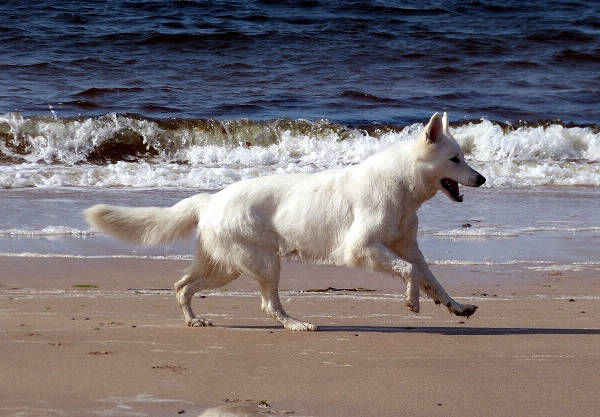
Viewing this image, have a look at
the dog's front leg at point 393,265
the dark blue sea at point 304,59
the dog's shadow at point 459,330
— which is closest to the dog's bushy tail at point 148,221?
the dog's shadow at point 459,330

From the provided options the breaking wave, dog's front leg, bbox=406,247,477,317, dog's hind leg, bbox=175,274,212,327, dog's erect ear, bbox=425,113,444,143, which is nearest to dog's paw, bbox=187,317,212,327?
dog's hind leg, bbox=175,274,212,327

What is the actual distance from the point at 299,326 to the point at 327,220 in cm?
71

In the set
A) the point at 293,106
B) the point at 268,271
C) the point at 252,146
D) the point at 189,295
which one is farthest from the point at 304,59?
the point at 268,271

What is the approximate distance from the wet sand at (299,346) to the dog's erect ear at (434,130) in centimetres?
123

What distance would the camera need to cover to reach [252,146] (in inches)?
722

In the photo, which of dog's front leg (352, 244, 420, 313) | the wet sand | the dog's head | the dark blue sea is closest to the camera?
the wet sand

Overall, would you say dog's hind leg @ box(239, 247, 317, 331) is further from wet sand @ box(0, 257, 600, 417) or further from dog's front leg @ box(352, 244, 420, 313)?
dog's front leg @ box(352, 244, 420, 313)

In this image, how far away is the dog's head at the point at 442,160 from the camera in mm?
7219

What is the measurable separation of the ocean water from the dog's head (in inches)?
92.6

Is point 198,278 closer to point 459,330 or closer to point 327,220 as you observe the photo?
point 327,220

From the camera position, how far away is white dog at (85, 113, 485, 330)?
7.11m

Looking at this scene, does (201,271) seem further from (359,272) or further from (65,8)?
(65,8)

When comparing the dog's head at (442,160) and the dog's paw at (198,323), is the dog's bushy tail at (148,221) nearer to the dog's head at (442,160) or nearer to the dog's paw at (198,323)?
the dog's paw at (198,323)

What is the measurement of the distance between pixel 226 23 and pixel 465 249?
19.0 m
